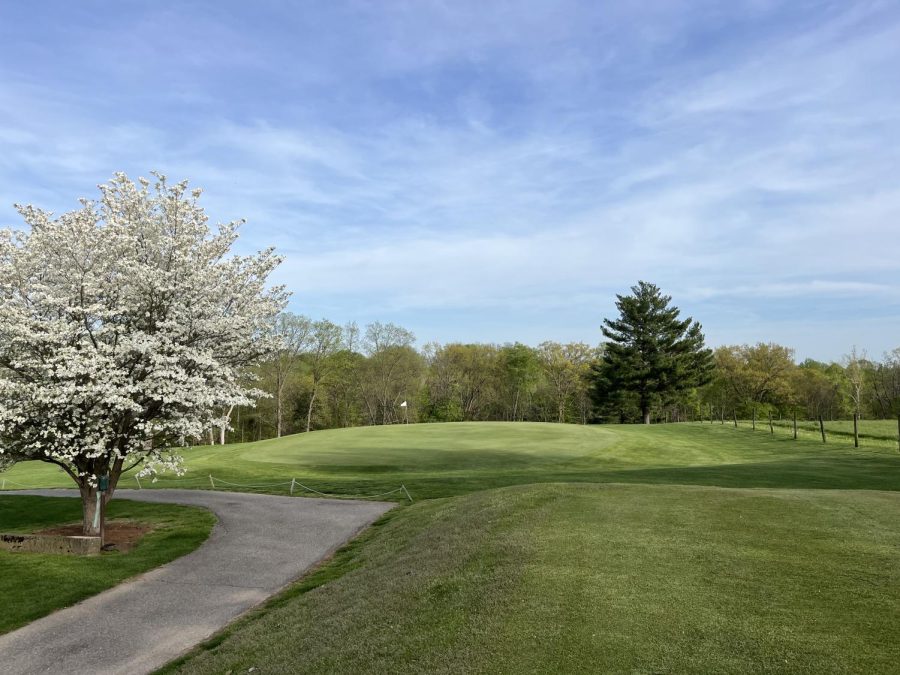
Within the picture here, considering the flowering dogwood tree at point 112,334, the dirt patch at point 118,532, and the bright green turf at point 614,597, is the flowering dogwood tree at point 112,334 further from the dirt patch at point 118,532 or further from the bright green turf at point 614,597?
the bright green turf at point 614,597

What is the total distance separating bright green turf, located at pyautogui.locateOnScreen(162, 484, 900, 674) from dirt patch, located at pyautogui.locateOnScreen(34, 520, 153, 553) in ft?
24.6

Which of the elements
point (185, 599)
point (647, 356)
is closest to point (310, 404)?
point (647, 356)

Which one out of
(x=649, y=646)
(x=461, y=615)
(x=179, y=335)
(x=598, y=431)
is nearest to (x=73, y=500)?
(x=179, y=335)

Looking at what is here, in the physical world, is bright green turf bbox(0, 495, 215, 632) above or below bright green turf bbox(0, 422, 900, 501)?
below

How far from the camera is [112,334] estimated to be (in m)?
15.5

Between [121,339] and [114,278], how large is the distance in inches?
84.5

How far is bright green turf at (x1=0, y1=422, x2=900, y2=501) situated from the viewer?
23.5 meters

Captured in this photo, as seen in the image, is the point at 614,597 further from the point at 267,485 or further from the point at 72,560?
the point at 267,485

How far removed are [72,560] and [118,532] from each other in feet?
11.0

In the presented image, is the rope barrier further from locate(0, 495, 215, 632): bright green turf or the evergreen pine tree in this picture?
the evergreen pine tree

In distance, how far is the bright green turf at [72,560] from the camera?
12.1 m

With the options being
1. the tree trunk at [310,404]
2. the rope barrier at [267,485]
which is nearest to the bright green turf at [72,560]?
the rope barrier at [267,485]

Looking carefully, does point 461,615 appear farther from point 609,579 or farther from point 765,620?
point 765,620

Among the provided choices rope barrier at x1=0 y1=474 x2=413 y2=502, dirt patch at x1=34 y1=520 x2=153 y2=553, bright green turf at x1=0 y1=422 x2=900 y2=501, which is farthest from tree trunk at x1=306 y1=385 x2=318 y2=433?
dirt patch at x1=34 y1=520 x2=153 y2=553
